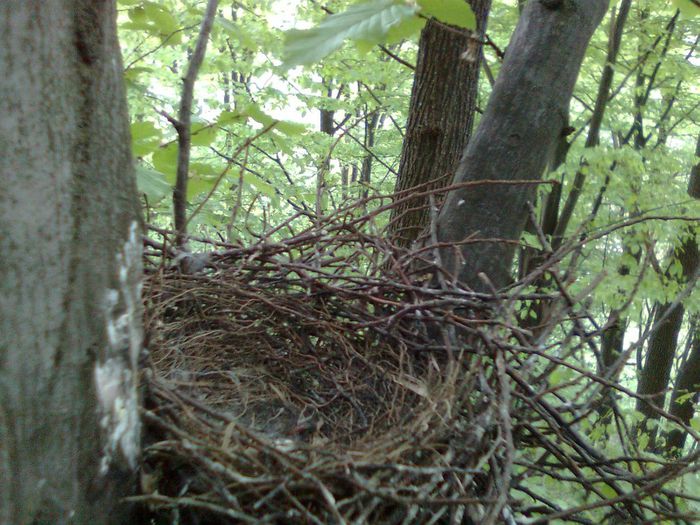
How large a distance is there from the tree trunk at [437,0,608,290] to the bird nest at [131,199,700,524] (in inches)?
7.1

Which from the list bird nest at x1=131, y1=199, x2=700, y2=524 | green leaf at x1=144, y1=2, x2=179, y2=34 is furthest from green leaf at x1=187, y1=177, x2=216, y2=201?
green leaf at x1=144, y1=2, x2=179, y2=34

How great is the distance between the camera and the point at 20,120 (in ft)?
2.47

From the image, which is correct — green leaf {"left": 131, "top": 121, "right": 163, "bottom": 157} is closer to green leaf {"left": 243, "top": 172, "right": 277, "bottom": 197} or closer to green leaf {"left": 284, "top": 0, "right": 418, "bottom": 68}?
green leaf {"left": 243, "top": 172, "right": 277, "bottom": 197}

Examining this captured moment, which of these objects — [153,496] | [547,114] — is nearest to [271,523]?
[153,496]

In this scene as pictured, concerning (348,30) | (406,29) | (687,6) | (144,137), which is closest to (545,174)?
(687,6)

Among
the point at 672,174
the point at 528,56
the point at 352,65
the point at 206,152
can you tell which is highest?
the point at 352,65

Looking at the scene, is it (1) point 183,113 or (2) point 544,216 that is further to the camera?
(2) point 544,216

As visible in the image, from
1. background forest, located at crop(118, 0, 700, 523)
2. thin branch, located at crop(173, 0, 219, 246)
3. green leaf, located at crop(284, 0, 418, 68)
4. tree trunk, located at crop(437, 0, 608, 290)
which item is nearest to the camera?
green leaf, located at crop(284, 0, 418, 68)

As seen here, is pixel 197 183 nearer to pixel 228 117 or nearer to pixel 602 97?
pixel 228 117

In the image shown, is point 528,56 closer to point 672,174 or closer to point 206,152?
point 672,174

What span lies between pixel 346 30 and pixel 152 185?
88 cm

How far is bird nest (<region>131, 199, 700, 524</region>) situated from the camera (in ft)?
3.01

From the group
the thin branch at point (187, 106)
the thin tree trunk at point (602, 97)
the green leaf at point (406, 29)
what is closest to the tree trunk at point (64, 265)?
the green leaf at point (406, 29)

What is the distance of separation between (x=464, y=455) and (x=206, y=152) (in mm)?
9236
